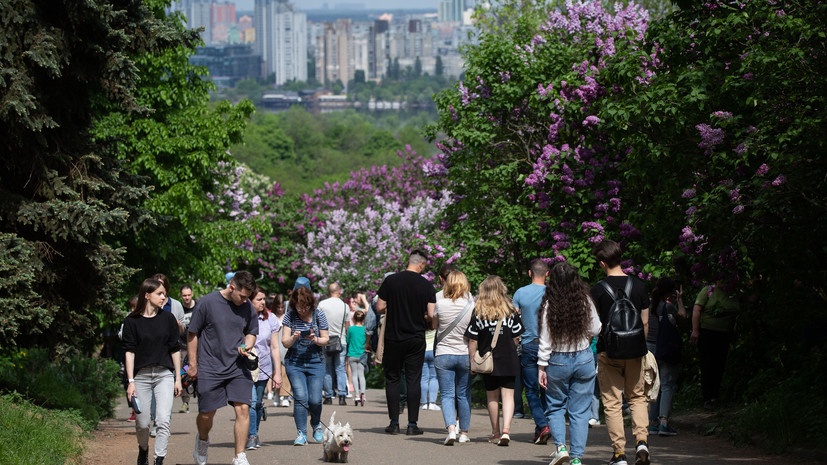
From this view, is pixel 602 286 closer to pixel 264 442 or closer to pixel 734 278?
pixel 734 278

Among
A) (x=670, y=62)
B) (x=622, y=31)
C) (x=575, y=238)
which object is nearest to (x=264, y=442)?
(x=670, y=62)

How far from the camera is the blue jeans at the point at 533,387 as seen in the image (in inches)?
436

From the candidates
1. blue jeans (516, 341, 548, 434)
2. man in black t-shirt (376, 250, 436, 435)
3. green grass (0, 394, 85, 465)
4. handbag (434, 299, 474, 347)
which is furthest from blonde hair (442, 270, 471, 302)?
green grass (0, 394, 85, 465)

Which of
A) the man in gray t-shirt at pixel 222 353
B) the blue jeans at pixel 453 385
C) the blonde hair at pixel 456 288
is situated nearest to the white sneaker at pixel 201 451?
the man in gray t-shirt at pixel 222 353

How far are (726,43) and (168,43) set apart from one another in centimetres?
588

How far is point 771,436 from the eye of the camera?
10047mm

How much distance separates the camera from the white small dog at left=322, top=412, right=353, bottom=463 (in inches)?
380

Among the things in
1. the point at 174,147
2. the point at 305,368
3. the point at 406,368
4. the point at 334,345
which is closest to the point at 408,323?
the point at 406,368

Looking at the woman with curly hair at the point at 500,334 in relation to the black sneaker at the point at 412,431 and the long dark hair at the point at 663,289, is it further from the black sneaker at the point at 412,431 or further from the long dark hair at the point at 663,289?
the long dark hair at the point at 663,289

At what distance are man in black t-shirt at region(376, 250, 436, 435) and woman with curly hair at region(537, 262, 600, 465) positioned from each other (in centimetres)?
236

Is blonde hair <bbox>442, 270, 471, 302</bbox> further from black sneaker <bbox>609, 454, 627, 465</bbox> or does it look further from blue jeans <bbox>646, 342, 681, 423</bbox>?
black sneaker <bbox>609, 454, 627, 465</bbox>

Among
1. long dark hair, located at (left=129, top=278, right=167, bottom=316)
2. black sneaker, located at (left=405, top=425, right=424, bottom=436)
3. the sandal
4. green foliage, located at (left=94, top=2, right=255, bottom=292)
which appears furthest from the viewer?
green foliage, located at (left=94, top=2, right=255, bottom=292)

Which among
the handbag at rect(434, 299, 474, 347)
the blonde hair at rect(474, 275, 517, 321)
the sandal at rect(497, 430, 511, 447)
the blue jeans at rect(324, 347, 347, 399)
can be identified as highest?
the blonde hair at rect(474, 275, 517, 321)

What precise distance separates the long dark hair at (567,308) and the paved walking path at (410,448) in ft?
4.15
